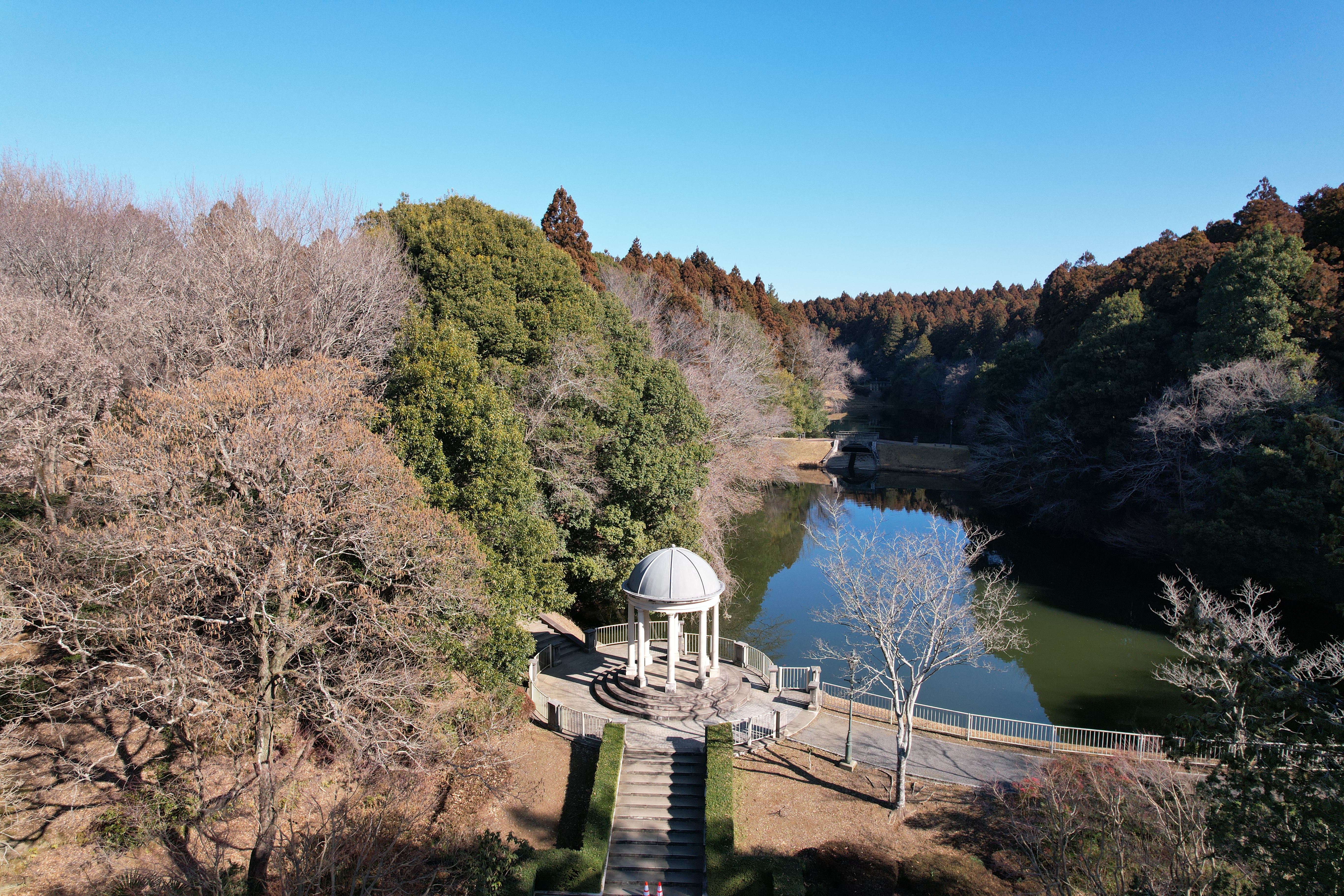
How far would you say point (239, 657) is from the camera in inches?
496

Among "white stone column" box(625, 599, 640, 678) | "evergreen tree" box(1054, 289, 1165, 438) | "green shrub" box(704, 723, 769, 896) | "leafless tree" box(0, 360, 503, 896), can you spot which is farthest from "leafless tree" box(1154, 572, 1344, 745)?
"evergreen tree" box(1054, 289, 1165, 438)

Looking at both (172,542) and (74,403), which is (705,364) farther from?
(172,542)

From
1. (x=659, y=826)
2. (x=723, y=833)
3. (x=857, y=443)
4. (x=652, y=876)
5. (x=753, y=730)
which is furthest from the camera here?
(x=857, y=443)

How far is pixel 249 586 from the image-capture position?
39.3 feet

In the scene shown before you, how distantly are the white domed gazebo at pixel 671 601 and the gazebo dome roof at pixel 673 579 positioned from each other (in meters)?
0.01

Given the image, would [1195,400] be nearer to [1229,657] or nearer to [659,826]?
[1229,657]

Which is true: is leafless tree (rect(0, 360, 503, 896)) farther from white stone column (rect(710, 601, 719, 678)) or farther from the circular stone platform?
white stone column (rect(710, 601, 719, 678))

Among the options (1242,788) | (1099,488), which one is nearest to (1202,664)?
(1242,788)

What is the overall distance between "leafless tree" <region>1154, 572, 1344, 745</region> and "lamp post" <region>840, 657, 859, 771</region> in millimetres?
5887

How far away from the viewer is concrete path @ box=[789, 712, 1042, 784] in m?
15.2

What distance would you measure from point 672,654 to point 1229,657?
36.4ft

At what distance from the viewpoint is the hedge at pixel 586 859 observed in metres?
12.2

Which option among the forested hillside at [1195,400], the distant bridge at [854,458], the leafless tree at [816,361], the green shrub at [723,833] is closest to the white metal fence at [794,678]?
the green shrub at [723,833]

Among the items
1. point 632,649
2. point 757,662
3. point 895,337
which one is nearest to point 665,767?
point 632,649
